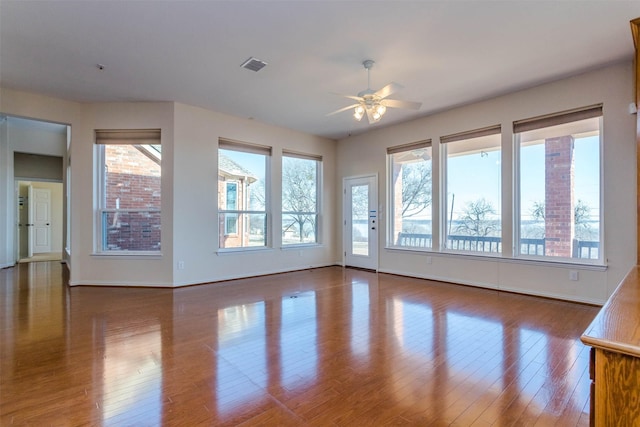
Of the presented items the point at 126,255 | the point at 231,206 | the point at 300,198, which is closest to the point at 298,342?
the point at 231,206

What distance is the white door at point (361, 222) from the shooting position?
20.8ft

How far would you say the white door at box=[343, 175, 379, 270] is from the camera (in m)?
6.34

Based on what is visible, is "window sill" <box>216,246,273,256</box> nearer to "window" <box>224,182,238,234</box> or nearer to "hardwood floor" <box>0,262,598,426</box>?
"window" <box>224,182,238,234</box>

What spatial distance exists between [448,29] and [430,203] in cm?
310

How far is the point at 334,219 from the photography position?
7.12m

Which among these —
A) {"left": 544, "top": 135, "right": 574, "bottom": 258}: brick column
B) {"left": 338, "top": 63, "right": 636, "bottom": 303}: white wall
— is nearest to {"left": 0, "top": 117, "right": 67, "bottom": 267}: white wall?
{"left": 338, "top": 63, "right": 636, "bottom": 303}: white wall

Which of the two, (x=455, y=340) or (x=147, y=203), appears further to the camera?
(x=147, y=203)

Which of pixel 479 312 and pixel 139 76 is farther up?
pixel 139 76

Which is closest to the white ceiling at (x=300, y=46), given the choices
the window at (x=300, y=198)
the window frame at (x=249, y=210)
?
the window frame at (x=249, y=210)

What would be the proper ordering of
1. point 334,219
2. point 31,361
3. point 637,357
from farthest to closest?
point 334,219 < point 31,361 < point 637,357

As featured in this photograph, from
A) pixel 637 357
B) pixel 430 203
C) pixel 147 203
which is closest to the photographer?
pixel 637 357

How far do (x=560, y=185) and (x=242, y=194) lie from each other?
4900mm

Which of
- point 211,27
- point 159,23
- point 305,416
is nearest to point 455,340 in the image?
point 305,416

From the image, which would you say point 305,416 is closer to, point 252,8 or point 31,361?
point 31,361
